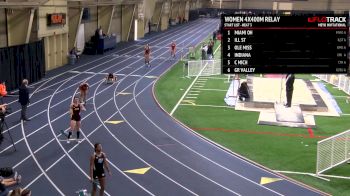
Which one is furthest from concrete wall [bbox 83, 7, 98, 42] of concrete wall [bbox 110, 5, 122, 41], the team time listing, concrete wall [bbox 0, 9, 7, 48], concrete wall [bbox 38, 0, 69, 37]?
the team time listing

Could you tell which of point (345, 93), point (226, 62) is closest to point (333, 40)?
point (226, 62)

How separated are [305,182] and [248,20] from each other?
5.28m

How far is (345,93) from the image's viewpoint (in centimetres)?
2761

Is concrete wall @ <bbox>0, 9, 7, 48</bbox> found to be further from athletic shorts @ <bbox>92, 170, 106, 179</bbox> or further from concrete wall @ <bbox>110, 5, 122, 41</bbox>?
concrete wall @ <bbox>110, 5, 122, 41</bbox>

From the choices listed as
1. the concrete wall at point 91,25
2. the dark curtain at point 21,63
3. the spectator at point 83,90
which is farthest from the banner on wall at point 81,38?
the spectator at point 83,90

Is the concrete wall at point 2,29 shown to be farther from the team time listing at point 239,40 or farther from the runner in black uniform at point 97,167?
the runner in black uniform at point 97,167

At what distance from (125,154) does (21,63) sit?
13.1m

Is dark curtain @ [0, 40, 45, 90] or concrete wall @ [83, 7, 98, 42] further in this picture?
concrete wall @ [83, 7, 98, 42]

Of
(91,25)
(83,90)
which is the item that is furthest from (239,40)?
(91,25)
